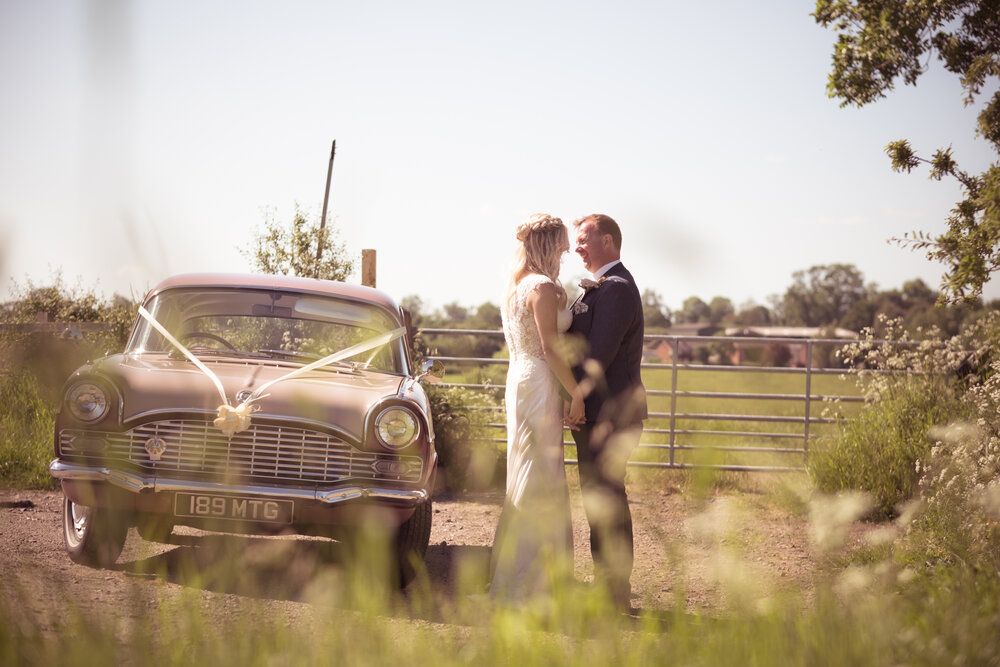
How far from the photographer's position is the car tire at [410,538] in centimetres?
511

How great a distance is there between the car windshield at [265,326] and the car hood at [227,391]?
2.09ft

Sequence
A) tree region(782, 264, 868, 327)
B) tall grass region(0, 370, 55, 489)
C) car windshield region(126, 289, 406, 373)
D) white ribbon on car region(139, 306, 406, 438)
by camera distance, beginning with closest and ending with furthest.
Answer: white ribbon on car region(139, 306, 406, 438) < car windshield region(126, 289, 406, 373) < tall grass region(0, 370, 55, 489) < tree region(782, 264, 868, 327)

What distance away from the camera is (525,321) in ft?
16.5

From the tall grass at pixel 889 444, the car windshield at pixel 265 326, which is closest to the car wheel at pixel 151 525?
the car windshield at pixel 265 326

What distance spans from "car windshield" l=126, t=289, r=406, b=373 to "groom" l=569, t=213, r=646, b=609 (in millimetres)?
1585

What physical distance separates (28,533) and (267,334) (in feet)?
7.19

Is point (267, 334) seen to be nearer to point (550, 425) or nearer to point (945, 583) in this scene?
point (550, 425)

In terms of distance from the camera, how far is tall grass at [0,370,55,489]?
8.47 m

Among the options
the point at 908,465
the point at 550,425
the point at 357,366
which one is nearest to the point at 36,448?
the point at 357,366

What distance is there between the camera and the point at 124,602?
65.7 inches

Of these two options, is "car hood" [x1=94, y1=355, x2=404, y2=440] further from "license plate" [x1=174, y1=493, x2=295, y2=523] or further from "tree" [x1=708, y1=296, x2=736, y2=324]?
"tree" [x1=708, y1=296, x2=736, y2=324]

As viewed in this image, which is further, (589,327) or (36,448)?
(36,448)

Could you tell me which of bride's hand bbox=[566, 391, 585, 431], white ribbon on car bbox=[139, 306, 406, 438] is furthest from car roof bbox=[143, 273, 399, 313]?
bride's hand bbox=[566, 391, 585, 431]

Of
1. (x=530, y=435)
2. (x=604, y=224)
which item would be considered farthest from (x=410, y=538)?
(x=604, y=224)
